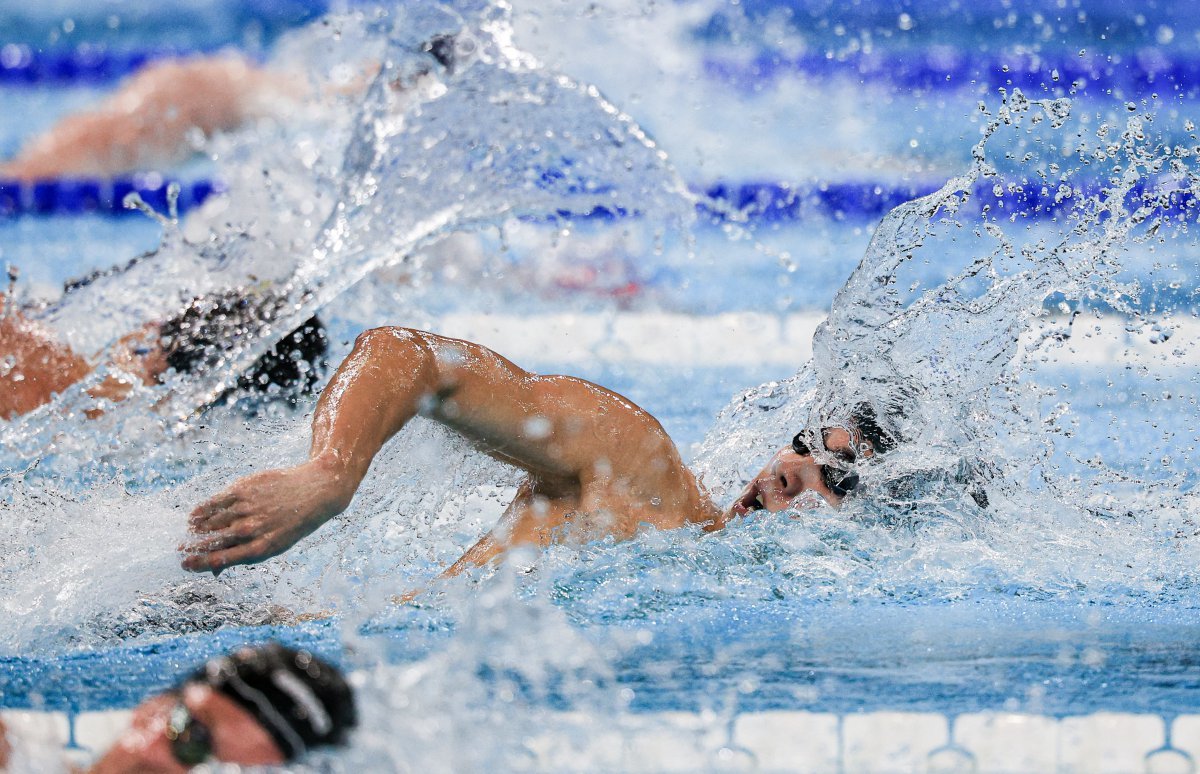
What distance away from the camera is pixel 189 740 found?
0.87m

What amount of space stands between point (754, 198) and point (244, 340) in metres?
2.60

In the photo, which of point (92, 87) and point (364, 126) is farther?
point (92, 87)

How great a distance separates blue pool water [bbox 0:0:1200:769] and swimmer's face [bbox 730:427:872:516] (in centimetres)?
5

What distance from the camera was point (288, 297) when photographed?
2.77 m

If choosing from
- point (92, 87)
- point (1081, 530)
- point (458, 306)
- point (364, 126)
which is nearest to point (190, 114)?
point (92, 87)

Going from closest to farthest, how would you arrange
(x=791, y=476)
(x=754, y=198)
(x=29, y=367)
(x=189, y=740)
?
(x=189, y=740) → (x=791, y=476) → (x=29, y=367) → (x=754, y=198)

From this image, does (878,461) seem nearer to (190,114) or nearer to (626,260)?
(626,260)

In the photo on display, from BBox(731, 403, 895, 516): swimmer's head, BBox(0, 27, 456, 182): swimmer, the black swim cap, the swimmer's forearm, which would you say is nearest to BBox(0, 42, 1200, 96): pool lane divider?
BBox(0, 27, 456, 182): swimmer

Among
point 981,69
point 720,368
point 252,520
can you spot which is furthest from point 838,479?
point 981,69

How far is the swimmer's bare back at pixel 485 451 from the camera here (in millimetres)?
1355

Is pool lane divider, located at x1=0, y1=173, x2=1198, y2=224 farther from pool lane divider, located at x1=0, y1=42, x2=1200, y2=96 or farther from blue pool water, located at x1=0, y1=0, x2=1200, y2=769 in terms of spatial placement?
pool lane divider, located at x1=0, y1=42, x2=1200, y2=96

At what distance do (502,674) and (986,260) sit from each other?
4.79 feet

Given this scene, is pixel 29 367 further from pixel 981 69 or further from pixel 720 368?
pixel 981 69

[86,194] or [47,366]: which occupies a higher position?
[86,194]
